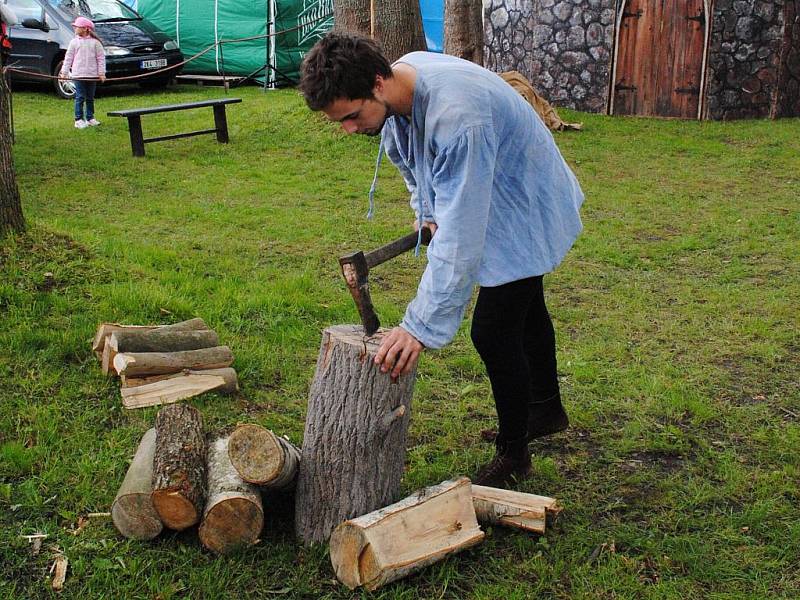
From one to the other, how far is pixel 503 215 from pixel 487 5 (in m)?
12.6

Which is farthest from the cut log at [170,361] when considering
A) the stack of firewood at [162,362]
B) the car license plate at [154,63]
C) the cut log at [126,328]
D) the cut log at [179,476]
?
the car license plate at [154,63]

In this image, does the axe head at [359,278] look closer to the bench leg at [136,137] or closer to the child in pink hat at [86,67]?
the bench leg at [136,137]

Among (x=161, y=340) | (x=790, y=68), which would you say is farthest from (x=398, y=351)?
(x=790, y=68)

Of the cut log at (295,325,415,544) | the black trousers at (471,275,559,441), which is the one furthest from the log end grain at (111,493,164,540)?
the black trousers at (471,275,559,441)

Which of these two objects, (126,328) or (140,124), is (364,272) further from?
(140,124)

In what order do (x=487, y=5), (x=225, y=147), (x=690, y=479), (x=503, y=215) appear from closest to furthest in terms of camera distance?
(x=503, y=215) < (x=690, y=479) < (x=225, y=147) < (x=487, y=5)

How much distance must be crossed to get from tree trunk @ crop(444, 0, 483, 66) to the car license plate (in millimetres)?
6593

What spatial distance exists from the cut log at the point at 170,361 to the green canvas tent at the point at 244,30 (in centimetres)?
1326

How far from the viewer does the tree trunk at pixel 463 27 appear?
1134 cm

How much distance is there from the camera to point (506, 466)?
3.45 meters

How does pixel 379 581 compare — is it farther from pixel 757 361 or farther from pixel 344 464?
pixel 757 361

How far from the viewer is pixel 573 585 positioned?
2945 millimetres

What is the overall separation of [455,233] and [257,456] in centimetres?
105

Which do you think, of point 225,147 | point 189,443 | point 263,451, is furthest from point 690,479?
point 225,147
